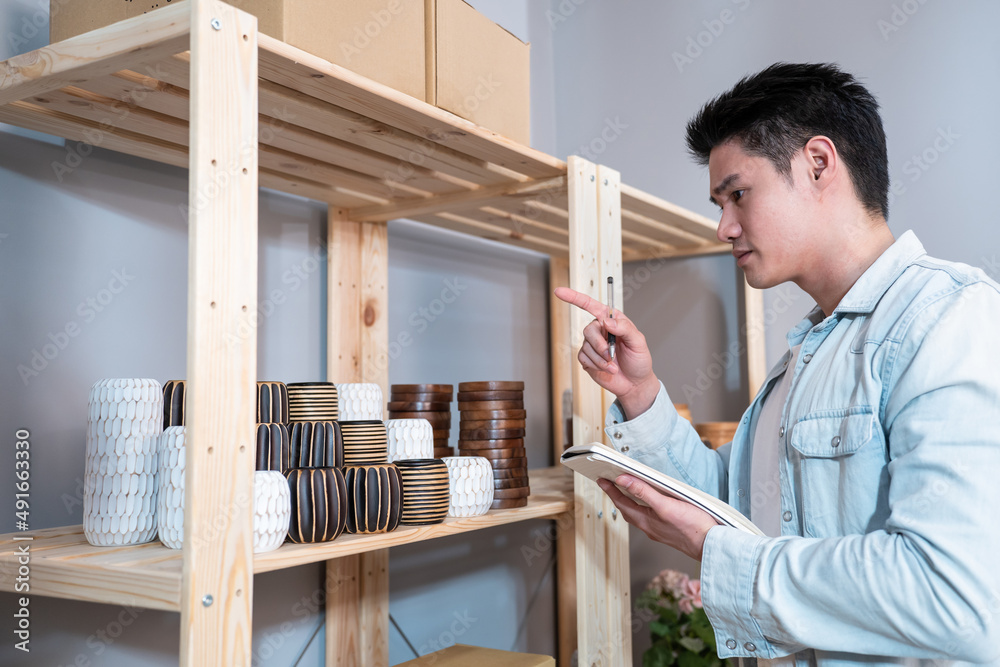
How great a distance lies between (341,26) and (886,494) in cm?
90

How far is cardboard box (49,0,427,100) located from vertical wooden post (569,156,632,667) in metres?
0.39

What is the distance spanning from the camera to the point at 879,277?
1.01 m

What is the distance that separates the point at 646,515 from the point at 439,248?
46.2 inches

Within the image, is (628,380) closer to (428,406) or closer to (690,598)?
(428,406)

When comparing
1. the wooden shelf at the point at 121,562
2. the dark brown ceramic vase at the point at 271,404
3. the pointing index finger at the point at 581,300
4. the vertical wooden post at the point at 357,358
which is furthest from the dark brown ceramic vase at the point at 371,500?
the vertical wooden post at the point at 357,358

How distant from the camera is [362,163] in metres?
1.45

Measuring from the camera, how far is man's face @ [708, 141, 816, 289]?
1079 millimetres

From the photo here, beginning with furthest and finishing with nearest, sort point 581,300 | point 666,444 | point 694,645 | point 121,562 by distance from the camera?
1. point 694,645
2. point 666,444
3. point 581,300
4. point 121,562

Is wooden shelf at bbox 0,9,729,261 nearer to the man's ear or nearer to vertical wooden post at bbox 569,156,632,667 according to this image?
vertical wooden post at bbox 569,156,632,667

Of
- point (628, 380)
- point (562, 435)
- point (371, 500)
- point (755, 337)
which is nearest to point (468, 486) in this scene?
point (371, 500)

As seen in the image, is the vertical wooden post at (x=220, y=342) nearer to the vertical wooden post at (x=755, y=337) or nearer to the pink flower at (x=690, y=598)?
the pink flower at (x=690, y=598)

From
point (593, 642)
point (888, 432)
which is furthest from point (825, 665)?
point (593, 642)

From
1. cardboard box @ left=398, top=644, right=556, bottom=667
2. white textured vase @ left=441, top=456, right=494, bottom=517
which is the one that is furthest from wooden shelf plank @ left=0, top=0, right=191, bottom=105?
cardboard box @ left=398, top=644, right=556, bottom=667

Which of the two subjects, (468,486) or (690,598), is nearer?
(468,486)
